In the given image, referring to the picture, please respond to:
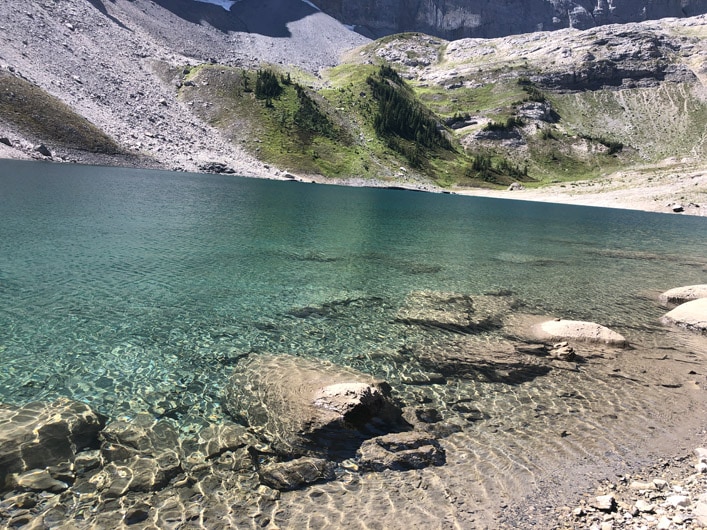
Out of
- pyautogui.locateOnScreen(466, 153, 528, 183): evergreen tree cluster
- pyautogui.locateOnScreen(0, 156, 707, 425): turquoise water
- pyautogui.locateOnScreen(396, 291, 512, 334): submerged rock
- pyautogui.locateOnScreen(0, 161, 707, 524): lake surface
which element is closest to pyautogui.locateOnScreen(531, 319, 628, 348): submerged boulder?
pyautogui.locateOnScreen(0, 161, 707, 524): lake surface

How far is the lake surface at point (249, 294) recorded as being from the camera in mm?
13719

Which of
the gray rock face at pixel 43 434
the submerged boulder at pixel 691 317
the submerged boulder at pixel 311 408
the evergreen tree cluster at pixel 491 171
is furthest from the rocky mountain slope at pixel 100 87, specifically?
the submerged boulder at pixel 691 317

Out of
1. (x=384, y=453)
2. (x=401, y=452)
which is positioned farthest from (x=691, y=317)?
(x=384, y=453)

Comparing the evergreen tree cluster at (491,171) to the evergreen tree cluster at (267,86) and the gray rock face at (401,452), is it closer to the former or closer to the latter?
the evergreen tree cluster at (267,86)

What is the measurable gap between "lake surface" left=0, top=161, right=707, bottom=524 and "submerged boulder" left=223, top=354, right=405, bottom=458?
3.37 ft

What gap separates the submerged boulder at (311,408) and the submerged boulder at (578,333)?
10.8 metres

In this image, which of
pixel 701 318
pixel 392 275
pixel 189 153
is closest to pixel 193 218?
pixel 392 275

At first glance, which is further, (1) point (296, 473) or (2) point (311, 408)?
(2) point (311, 408)

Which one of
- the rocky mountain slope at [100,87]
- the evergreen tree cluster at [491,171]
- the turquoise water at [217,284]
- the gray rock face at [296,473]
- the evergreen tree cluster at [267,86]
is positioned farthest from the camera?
the evergreen tree cluster at [491,171]

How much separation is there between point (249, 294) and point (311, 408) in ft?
42.7

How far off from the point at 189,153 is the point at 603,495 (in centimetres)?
15417

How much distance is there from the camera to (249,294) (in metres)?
24.1

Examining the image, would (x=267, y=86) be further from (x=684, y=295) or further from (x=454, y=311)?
(x=684, y=295)

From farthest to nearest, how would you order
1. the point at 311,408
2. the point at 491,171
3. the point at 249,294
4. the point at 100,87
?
the point at 491,171, the point at 100,87, the point at 249,294, the point at 311,408
